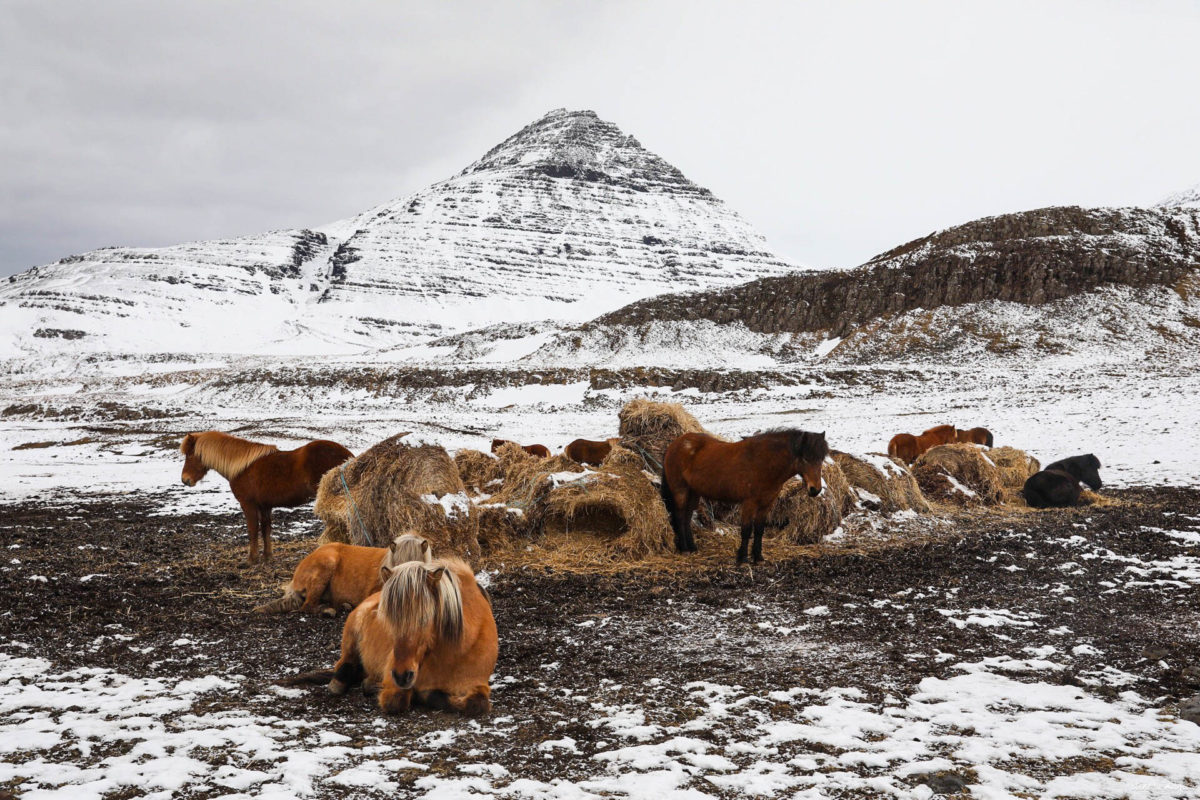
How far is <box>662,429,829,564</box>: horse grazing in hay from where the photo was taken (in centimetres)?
846

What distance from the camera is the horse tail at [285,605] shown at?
6.77 meters

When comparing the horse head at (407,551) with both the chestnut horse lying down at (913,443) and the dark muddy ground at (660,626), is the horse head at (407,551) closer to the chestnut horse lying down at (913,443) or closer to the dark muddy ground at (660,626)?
the dark muddy ground at (660,626)

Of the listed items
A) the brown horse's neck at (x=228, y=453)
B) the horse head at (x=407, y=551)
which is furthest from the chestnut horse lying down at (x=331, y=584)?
the brown horse's neck at (x=228, y=453)

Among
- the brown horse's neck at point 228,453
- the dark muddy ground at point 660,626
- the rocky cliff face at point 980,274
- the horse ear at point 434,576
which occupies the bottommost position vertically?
the dark muddy ground at point 660,626

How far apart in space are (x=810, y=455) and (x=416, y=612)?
5.64 m

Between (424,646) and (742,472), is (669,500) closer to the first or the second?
(742,472)

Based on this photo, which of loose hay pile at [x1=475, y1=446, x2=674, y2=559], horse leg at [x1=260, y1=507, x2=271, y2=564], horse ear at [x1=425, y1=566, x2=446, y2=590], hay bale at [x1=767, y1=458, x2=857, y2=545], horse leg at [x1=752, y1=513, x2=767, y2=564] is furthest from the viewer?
hay bale at [x1=767, y1=458, x2=857, y2=545]

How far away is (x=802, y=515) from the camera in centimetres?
1038

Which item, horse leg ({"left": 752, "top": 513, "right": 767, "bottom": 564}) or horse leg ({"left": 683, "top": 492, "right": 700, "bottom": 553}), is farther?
horse leg ({"left": 683, "top": 492, "right": 700, "bottom": 553})

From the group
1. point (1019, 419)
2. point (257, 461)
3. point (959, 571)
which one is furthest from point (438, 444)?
point (1019, 419)

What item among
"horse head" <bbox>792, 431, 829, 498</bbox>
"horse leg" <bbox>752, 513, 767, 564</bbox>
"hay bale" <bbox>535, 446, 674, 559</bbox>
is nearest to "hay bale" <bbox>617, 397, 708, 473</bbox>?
"hay bale" <bbox>535, 446, 674, 559</bbox>

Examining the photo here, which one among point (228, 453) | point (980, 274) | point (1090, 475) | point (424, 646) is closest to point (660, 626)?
point (424, 646)

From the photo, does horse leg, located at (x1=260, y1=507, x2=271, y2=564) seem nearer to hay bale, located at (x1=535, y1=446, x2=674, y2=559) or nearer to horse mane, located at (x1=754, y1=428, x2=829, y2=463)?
hay bale, located at (x1=535, y1=446, x2=674, y2=559)

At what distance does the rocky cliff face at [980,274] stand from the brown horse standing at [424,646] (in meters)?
57.3
